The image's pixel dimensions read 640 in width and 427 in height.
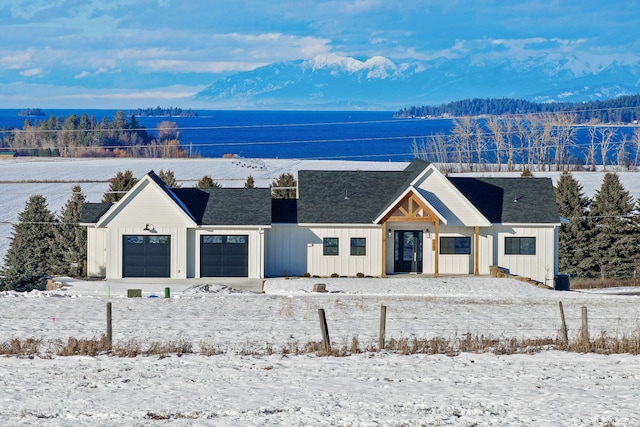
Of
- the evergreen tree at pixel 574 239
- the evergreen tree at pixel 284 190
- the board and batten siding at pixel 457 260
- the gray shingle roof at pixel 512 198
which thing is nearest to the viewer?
the board and batten siding at pixel 457 260

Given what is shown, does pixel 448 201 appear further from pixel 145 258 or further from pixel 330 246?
pixel 145 258

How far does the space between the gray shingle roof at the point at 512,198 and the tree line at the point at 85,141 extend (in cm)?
9439

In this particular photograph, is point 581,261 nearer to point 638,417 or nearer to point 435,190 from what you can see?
point 435,190

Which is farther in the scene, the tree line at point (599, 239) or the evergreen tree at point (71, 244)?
the tree line at point (599, 239)

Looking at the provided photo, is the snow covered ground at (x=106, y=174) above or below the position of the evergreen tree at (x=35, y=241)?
above

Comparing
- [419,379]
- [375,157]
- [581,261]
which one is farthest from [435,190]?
[375,157]

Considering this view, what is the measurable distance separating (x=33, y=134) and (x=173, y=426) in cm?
14736

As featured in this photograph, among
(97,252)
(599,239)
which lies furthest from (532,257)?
(97,252)

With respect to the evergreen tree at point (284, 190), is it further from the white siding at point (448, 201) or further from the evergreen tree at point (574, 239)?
the evergreen tree at point (574, 239)

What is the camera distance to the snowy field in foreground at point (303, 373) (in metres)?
16.6

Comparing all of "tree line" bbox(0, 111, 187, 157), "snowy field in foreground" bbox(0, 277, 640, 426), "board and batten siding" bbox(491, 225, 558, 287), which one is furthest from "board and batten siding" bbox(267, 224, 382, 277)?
"tree line" bbox(0, 111, 187, 157)

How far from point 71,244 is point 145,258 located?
8400mm

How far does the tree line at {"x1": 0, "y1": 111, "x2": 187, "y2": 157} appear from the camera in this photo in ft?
457

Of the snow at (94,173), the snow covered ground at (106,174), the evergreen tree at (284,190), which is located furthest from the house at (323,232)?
the snow covered ground at (106,174)
